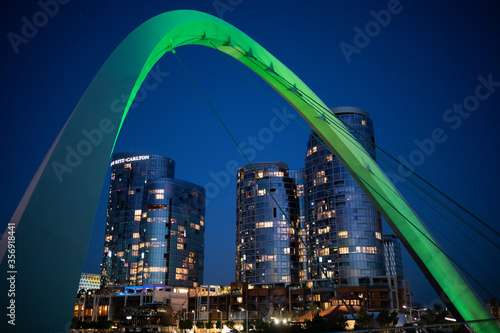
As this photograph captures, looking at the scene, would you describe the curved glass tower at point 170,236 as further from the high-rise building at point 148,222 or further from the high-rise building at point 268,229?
the high-rise building at point 268,229

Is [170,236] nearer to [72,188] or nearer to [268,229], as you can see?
[268,229]

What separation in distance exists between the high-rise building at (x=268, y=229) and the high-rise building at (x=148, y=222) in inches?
687

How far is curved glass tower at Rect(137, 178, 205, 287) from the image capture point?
120 metres

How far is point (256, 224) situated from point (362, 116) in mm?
43632

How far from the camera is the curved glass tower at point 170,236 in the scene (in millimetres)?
119875

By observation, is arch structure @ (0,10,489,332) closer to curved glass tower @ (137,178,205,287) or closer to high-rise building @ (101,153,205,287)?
curved glass tower @ (137,178,205,287)

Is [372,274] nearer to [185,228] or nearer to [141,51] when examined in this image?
[185,228]

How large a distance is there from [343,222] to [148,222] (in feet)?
199

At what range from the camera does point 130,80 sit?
8383 mm

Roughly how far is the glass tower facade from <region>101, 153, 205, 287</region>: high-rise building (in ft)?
147

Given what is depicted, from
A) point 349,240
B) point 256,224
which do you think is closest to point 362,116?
point 349,240

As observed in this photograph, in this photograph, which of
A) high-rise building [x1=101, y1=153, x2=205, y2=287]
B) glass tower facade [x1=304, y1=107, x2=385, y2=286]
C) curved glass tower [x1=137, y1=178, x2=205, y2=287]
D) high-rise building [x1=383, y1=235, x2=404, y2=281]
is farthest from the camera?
high-rise building [x1=383, y1=235, x2=404, y2=281]

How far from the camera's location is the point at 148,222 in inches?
4855

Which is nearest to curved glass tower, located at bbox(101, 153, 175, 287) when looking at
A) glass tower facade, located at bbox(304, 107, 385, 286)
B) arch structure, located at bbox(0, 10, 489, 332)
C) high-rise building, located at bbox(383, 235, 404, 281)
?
glass tower facade, located at bbox(304, 107, 385, 286)
